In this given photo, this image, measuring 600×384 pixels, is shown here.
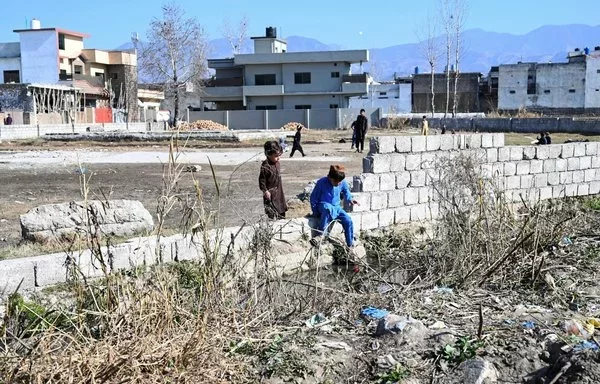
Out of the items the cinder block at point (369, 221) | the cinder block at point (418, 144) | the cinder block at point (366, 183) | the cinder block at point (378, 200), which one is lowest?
the cinder block at point (369, 221)

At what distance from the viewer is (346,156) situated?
71.6ft

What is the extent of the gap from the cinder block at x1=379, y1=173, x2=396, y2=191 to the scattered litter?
179 inches

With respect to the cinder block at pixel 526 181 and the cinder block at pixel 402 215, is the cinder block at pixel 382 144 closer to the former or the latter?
the cinder block at pixel 402 215

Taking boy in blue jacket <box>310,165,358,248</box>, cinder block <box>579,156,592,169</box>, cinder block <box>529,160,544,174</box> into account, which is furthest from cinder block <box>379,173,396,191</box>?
cinder block <box>579,156,592,169</box>

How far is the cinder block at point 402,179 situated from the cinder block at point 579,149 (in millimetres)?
4559

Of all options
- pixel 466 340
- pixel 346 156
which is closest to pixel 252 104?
pixel 346 156

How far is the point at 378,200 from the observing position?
33.3 feet

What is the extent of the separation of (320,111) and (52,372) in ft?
147

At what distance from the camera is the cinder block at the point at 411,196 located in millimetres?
10602

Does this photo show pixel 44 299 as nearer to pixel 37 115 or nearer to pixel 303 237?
pixel 303 237

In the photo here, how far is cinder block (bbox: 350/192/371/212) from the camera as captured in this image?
9852mm

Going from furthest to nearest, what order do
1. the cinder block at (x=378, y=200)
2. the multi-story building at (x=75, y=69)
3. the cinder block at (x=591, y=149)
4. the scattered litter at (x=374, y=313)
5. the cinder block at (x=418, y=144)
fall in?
the multi-story building at (x=75, y=69)
the cinder block at (x=591, y=149)
the cinder block at (x=418, y=144)
the cinder block at (x=378, y=200)
the scattered litter at (x=374, y=313)

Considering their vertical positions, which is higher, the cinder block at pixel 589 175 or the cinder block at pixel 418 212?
the cinder block at pixel 589 175

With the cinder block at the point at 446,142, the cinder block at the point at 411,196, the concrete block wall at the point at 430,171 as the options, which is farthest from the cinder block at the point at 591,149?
the cinder block at the point at 411,196
